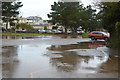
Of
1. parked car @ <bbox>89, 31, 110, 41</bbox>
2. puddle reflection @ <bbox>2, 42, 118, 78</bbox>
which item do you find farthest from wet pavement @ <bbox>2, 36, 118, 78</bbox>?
parked car @ <bbox>89, 31, 110, 41</bbox>

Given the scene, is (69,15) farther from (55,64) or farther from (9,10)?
(55,64)

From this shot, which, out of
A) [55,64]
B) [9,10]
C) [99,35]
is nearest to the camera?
[55,64]

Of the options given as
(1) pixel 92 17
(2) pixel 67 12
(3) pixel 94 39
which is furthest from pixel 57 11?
(3) pixel 94 39

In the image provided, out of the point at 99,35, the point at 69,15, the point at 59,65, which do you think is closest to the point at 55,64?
the point at 59,65

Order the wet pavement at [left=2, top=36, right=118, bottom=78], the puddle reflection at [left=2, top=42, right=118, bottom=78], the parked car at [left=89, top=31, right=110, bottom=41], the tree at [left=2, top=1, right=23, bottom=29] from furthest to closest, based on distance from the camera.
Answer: the tree at [left=2, top=1, right=23, bottom=29]
the parked car at [left=89, top=31, right=110, bottom=41]
the puddle reflection at [left=2, top=42, right=118, bottom=78]
the wet pavement at [left=2, top=36, right=118, bottom=78]

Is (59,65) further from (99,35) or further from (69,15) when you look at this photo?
(69,15)

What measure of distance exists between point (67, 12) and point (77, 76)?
62889 mm

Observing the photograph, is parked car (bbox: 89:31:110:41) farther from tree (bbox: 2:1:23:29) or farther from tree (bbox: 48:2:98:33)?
tree (bbox: 2:1:23:29)

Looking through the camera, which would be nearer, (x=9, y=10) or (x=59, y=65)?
(x=59, y=65)

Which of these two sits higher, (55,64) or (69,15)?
(69,15)

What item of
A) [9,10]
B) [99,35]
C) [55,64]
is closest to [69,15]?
[9,10]

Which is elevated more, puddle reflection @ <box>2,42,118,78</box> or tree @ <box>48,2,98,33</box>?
tree @ <box>48,2,98,33</box>

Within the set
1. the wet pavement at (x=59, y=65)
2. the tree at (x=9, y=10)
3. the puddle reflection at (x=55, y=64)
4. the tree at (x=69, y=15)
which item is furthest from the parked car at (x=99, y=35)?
the tree at (x=9, y=10)

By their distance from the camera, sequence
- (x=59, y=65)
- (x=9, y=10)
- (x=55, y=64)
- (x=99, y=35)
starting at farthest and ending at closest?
1. (x=9, y=10)
2. (x=99, y=35)
3. (x=55, y=64)
4. (x=59, y=65)
